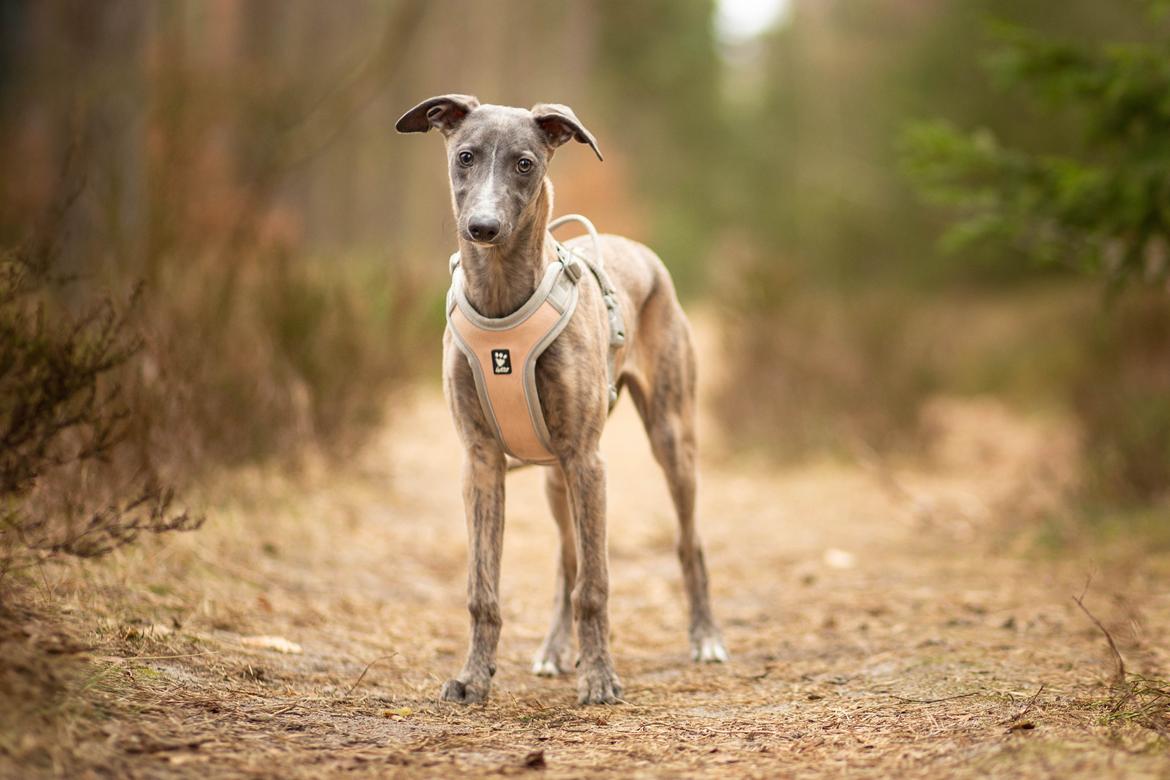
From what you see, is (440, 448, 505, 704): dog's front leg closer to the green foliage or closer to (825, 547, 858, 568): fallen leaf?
(825, 547, 858, 568): fallen leaf

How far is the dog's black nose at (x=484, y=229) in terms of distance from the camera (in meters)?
4.06

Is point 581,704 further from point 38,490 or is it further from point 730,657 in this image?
point 38,490

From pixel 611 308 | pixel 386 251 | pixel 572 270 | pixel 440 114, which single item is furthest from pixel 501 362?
pixel 386 251

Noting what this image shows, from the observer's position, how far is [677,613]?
6551mm

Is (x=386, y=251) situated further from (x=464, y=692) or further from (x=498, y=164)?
(x=464, y=692)

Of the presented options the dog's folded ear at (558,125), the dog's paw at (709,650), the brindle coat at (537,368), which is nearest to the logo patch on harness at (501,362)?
the brindle coat at (537,368)

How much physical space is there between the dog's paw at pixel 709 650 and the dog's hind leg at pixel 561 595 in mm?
600

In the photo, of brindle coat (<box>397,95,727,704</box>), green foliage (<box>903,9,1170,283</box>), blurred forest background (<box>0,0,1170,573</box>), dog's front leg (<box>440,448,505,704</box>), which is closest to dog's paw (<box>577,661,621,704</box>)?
brindle coat (<box>397,95,727,704</box>)

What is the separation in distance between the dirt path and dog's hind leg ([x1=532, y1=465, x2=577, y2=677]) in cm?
13

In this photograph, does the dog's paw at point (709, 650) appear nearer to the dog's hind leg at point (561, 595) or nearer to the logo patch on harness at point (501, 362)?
the dog's hind leg at point (561, 595)

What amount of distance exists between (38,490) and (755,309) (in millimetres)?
8840

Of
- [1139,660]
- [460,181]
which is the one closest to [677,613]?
[1139,660]

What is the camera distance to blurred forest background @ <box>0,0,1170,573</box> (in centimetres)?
602

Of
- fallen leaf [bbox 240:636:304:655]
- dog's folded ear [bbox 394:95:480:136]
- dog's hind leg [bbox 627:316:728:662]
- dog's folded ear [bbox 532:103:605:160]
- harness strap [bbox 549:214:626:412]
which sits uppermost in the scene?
dog's folded ear [bbox 394:95:480:136]
